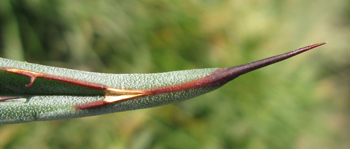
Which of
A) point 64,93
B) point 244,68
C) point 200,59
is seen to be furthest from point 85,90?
point 200,59

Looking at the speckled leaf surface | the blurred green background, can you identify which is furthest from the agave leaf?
the blurred green background

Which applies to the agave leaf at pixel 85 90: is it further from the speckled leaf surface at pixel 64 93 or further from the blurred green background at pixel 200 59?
the blurred green background at pixel 200 59

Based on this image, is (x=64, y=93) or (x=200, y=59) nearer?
(x=64, y=93)

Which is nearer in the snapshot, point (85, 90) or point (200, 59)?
point (85, 90)

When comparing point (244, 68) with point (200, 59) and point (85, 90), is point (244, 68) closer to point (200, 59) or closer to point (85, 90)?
point (85, 90)

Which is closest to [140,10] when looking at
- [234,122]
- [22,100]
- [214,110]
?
[214,110]
